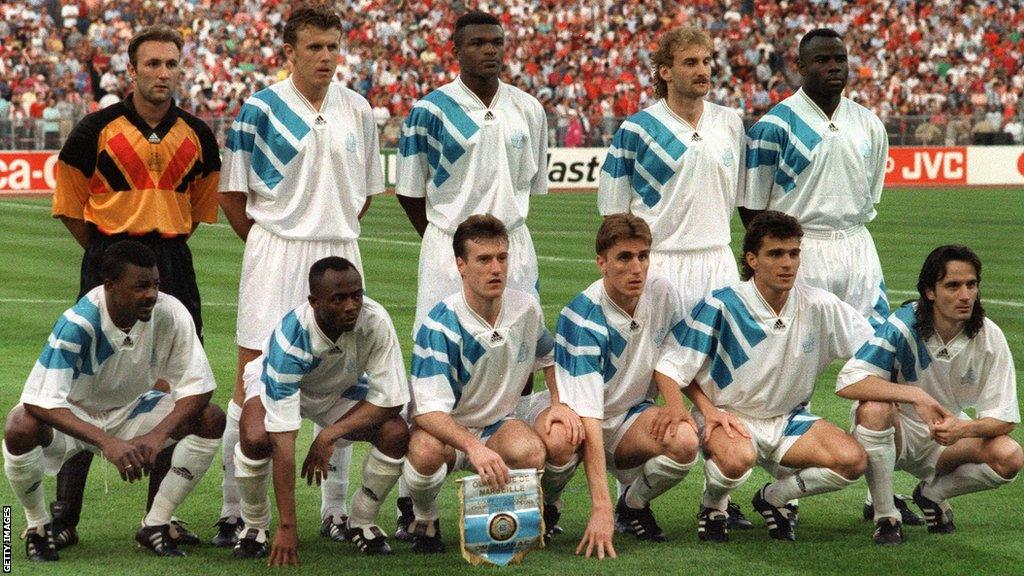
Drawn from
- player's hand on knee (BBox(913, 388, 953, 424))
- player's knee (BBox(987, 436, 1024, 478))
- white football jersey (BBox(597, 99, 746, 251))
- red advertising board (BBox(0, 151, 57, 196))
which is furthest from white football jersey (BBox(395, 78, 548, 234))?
red advertising board (BBox(0, 151, 57, 196))

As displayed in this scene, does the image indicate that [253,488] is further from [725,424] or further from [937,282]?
[937,282]

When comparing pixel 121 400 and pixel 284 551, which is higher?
pixel 121 400

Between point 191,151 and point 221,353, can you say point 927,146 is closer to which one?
point 221,353

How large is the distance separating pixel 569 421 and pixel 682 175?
1.26 m

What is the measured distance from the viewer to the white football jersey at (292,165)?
19.7 feet

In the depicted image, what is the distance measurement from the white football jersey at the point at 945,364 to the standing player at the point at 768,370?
18 centimetres

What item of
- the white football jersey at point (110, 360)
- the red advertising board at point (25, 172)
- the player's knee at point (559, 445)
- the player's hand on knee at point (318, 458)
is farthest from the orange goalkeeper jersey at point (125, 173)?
the red advertising board at point (25, 172)

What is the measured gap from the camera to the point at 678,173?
6.23 metres

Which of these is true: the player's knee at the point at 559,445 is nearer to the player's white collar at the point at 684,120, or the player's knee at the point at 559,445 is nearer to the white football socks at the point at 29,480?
the player's white collar at the point at 684,120

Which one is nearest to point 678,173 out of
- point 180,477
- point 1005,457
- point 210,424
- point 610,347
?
point 610,347

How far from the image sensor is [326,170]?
6031 millimetres

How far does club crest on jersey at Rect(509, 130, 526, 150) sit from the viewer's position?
6.29 m

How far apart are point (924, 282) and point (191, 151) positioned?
2.96 m

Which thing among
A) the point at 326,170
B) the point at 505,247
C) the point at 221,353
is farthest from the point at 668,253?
the point at 221,353
